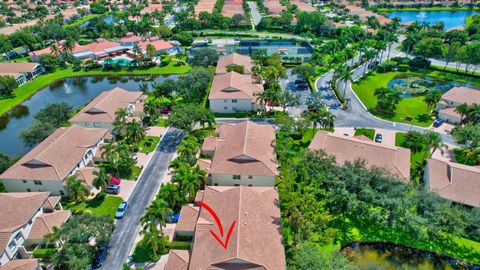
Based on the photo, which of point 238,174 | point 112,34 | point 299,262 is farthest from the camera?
point 112,34

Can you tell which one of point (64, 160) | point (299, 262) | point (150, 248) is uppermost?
point (64, 160)

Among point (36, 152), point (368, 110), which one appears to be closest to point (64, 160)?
point (36, 152)

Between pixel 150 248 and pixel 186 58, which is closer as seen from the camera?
pixel 150 248

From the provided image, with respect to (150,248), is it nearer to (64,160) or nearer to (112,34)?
(64,160)

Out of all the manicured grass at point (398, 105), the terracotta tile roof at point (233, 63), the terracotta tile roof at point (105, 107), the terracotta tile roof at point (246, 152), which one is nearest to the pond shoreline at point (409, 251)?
the terracotta tile roof at point (246, 152)

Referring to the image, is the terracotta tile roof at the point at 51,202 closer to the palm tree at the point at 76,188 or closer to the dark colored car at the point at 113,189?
the palm tree at the point at 76,188
